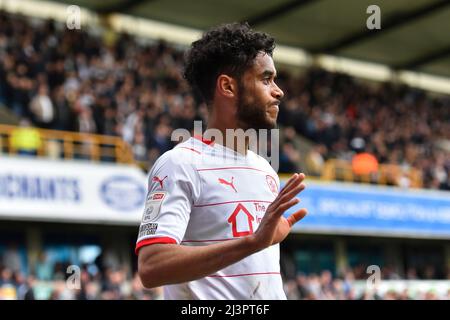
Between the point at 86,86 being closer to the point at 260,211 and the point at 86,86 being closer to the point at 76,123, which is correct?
the point at 76,123

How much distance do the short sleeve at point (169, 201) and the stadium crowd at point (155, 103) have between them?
13447mm

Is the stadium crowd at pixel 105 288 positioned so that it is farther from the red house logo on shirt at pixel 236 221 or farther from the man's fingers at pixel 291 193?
the man's fingers at pixel 291 193

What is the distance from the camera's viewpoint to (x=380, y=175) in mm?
22516

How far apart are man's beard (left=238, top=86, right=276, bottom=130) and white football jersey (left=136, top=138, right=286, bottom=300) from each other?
0.18 m

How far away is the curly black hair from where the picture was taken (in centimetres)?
328

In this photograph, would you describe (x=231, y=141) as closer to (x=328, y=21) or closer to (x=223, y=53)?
(x=223, y=53)

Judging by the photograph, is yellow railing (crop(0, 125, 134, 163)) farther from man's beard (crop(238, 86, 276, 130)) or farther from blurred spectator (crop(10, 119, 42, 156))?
man's beard (crop(238, 86, 276, 130))

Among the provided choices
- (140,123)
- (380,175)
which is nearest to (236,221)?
(140,123)

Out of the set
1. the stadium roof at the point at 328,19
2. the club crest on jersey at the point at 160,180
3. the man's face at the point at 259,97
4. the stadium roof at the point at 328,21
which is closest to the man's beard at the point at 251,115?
the man's face at the point at 259,97

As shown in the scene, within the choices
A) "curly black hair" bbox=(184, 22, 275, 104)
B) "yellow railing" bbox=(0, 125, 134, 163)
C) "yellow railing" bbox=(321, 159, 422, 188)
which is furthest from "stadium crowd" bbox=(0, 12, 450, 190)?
"curly black hair" bbox=(184, 22, 275, 104)

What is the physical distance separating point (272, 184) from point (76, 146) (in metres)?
14.1

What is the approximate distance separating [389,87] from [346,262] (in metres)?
8.28

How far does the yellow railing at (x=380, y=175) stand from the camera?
21641 millimetres

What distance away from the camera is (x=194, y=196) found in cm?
308
